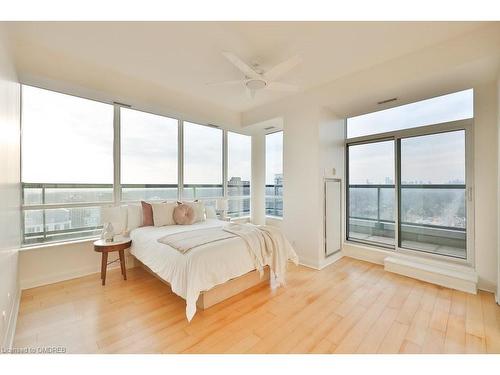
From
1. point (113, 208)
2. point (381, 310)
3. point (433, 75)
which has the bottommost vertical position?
point (381, 310)

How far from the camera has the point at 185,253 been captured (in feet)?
6.52

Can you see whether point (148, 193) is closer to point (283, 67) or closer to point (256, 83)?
point (256, 83)

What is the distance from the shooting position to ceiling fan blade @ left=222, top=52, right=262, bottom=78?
1927 mm

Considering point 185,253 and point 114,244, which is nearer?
point 185,253

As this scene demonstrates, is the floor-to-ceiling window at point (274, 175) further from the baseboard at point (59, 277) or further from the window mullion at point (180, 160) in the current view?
the baseboard at point (59, 277)

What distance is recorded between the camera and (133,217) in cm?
311

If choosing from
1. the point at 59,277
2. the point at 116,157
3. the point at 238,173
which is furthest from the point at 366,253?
the point at 59,277

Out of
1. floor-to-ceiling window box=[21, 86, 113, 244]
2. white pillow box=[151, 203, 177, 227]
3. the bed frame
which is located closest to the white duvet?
the bed frame

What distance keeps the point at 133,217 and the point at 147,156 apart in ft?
3.52

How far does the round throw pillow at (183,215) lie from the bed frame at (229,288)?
104 centimetres

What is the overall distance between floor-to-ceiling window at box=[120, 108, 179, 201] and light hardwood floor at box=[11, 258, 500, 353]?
4.78 feet

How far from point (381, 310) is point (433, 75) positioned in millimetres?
2614
